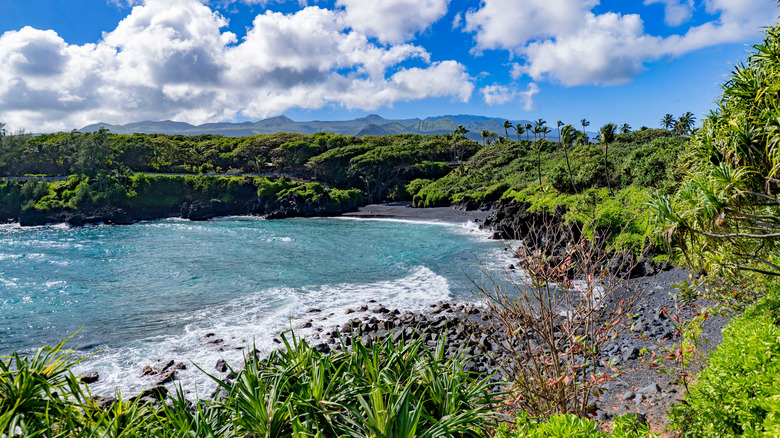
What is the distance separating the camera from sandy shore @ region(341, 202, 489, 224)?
5141 centimetres

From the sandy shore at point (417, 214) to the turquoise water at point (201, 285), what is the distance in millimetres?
7020

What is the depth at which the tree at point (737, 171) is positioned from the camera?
7.69 meters

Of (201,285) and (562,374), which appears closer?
(562,374)

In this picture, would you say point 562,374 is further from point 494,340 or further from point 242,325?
point 242,325

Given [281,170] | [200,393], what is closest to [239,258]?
[200,393]

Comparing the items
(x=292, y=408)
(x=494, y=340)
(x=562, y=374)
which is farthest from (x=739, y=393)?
(x=292, y=408)

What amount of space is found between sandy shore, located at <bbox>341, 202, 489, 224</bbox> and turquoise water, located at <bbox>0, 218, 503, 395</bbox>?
7020 mm

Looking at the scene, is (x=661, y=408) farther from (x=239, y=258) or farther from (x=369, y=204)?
(x=369, y=204)

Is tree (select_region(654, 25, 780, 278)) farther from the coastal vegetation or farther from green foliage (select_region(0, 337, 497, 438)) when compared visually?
green foliage (select_region(0, 337, 497, 438))

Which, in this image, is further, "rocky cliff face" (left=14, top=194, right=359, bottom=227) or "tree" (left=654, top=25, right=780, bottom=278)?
"rocky cliff face" (left=14, top=194, right=359, bottom=227)

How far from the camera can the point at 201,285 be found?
24031 millimetres

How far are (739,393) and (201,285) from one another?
25826 millimetres

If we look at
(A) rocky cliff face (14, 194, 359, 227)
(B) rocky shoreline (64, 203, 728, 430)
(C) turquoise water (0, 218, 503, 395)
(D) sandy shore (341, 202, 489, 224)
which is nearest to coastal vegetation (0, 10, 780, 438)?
(B) rocky shoreline (64, 203, 728, 430)

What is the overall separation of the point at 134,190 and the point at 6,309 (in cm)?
5175
